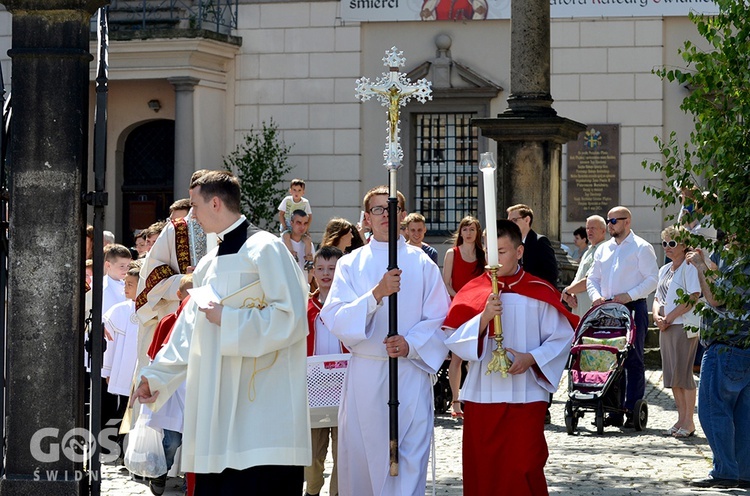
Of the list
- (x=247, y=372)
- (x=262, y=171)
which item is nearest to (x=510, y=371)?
(x=247, y=372)

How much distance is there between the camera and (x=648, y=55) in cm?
2477

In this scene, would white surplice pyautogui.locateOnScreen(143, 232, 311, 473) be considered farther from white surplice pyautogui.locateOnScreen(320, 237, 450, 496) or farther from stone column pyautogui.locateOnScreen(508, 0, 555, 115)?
stone column pyautogui.locateOnScreen(508, 0, 555, 115)

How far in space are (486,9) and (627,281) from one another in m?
12.9

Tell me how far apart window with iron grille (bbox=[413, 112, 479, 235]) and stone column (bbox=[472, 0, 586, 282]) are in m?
12.1

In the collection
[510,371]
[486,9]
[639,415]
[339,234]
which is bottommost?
[639,415]

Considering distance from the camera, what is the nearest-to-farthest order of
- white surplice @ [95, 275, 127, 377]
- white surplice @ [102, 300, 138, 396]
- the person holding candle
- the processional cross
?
A: the processional cross, the person holding candle, white surplice @ [102, 300, 138, 396], white surplice @ [95, 275, 127, 377]

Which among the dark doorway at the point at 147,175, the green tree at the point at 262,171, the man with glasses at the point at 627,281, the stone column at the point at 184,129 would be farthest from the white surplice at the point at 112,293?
the dark doorway at the point at 147,175

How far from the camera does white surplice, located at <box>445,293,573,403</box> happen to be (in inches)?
324

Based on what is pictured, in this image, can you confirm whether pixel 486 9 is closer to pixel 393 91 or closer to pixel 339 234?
pixel 339 234

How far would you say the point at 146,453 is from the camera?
8984 millimetres

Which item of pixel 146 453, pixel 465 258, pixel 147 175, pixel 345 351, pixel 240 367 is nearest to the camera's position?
pixel 240 367

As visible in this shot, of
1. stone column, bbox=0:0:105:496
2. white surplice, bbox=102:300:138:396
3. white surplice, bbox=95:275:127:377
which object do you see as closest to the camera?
stone column, bbox=0:0:105:496

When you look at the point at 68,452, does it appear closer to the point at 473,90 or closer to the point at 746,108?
the point at 746,108

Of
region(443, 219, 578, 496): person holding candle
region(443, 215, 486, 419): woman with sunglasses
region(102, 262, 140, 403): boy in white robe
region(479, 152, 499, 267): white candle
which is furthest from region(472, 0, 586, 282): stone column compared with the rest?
region(479, 152, 499, 267): white candle
